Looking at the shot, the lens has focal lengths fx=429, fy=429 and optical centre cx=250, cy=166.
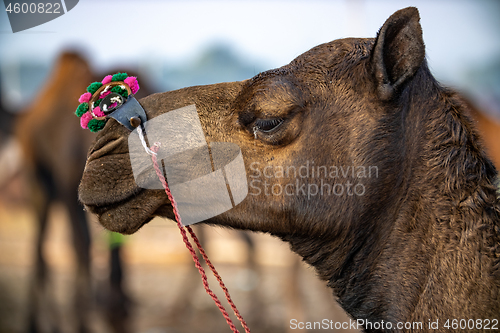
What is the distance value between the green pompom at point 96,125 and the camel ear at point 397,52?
110 centimetres

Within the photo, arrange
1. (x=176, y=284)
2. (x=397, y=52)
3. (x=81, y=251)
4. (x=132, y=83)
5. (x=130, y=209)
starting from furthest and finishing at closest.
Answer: (x=176, y=284) < (x=81, y=251) < (x=132, y=83) < (x=130, y=209) < (x=397, y=52)

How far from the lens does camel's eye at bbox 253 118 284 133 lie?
167 centimetres

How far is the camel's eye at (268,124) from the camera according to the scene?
1.67 metres

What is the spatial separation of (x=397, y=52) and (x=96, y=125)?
48.0 inches

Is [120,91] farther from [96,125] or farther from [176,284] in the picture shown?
[176,284]

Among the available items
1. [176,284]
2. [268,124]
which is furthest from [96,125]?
[176,284]

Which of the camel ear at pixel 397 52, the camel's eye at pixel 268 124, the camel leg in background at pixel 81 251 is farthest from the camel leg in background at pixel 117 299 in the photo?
the camel ear at pixel 397 52

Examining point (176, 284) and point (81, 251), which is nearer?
point (81, 251)

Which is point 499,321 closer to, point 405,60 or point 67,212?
point 405,60

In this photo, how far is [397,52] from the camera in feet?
5.24

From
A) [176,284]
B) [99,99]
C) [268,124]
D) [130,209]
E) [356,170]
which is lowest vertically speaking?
[176,284]

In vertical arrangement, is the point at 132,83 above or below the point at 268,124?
above

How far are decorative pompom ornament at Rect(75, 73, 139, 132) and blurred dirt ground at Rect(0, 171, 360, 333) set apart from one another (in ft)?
9.63

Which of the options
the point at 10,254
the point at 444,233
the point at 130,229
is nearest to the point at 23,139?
the point at 10,254
